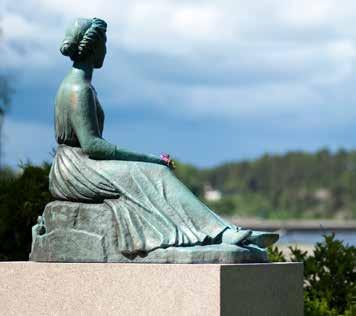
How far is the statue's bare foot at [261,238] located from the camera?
7530mm

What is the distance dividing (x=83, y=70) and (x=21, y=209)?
3.77 m

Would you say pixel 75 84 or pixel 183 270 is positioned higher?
pixel 75 84

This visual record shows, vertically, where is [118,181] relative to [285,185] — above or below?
below

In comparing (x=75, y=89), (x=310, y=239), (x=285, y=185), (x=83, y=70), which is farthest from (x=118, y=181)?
(x=285, y=185)

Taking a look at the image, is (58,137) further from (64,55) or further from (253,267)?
(253,267)

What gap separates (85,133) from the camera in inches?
309

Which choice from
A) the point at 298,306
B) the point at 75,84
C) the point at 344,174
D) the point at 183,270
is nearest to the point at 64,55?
the point at 75,84

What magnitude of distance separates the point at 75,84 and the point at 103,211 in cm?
118

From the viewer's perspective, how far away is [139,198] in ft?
25.0

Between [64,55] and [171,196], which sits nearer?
[171,196]

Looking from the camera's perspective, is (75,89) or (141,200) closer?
(141,200)

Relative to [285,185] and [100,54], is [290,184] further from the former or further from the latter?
[100,54]

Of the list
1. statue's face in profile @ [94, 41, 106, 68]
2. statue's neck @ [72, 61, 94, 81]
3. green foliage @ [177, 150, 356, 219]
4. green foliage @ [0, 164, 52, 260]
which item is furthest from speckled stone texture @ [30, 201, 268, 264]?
green foliage @ [177, 150, 356, 219]

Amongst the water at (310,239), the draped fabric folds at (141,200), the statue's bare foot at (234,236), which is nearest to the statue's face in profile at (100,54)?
the draped fabric folds at (141,200)
